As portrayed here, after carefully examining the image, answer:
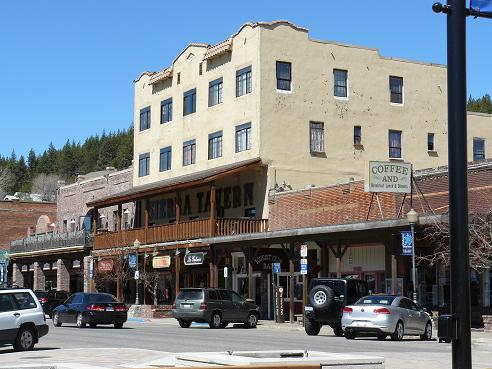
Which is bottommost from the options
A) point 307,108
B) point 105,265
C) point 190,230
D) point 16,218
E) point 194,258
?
point 105,265

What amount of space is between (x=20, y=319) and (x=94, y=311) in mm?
13343

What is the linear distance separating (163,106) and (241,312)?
78.0 ft

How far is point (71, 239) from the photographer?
63250mm

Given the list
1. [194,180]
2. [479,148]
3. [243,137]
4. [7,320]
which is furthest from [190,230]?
[7,320]

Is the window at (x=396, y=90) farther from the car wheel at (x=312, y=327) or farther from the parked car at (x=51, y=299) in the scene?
the car wheel at (x=312, y=327)

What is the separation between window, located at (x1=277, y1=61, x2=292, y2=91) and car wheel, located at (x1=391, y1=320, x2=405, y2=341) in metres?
23.0

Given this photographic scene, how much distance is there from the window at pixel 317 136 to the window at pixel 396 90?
5.14 metres

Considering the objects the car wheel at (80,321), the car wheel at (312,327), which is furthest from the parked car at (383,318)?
the car wheel at (80,321)

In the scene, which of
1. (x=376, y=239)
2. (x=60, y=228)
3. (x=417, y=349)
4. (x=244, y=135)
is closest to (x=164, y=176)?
(x=244, y=135)

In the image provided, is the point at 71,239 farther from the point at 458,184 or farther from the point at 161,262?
the point at 458,184

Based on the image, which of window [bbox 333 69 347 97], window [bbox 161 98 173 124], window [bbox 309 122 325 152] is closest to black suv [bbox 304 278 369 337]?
window [bbox 309 122 325 152]

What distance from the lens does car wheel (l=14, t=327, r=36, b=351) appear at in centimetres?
2242

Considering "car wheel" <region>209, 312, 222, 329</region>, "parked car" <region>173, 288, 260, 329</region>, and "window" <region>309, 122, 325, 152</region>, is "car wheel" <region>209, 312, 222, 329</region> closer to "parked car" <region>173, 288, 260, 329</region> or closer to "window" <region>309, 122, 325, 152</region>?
"parked car" <region>173, 288, 260, 329</region>

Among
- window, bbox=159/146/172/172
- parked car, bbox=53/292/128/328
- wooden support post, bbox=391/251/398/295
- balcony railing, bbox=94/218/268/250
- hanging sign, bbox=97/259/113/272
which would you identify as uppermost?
window, bbox=159/146/172/172
